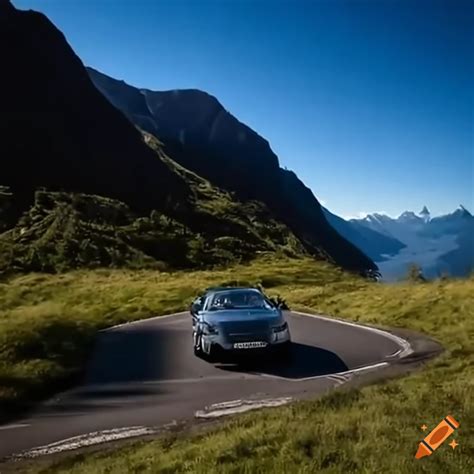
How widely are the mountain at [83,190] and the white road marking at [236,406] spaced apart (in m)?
52.0

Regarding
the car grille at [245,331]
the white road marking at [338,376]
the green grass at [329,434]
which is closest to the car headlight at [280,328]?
the car grille at [245,331]

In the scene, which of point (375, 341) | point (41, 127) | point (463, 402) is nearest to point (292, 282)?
point (375, 341)

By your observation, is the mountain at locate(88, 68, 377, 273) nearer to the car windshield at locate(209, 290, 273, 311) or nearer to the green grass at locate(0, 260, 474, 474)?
the car windshield at locate(209, 290, 273, 311)

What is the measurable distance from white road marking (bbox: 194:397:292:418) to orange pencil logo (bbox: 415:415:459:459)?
2738 millimetres

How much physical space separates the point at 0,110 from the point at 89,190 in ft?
78.5

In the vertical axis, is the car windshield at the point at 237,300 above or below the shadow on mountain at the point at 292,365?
above

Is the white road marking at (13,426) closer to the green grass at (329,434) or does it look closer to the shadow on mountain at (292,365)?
the green grass at (329,434)

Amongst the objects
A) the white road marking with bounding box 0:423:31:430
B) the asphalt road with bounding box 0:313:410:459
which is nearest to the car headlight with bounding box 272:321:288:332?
the asphalt road with bounding box 0:313:410:459

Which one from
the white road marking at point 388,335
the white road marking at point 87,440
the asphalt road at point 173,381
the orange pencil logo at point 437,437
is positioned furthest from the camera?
the white road marking at point 388,335

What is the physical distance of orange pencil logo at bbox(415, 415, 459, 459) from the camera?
5801 millimetres

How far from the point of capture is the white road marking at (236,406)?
830 centimetres

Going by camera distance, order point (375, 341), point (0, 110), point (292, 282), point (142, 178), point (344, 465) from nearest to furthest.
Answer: point (344, 465), point (375, 341), point (292, 282), point (0, 110), point (142, 178)

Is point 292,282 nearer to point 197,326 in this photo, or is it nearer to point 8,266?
point 8,266

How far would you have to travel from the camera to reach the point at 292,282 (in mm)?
47969
